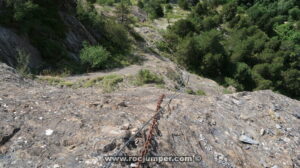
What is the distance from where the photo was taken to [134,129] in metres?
5.11

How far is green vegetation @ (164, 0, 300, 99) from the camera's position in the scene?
24.9 m

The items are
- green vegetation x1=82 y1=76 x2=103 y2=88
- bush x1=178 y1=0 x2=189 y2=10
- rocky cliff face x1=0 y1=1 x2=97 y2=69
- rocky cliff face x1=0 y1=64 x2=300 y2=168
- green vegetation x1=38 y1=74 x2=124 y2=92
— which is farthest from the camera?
bush x1=178 y1=0 x2=189 y2=10

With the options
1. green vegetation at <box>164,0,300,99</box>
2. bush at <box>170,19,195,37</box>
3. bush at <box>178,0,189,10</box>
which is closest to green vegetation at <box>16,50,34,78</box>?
green vegetation at <box>164,0,300,99</box>

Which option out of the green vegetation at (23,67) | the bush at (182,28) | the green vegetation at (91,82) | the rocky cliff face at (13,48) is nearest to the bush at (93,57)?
the rocky cliff face at (13,48)

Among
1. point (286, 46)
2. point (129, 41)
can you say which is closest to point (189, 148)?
point (129, 41)

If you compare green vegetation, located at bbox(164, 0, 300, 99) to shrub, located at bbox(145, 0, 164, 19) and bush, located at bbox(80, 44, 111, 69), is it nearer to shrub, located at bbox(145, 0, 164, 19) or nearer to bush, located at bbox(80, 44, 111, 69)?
shrub, located at bbox(145, 0, 164, 19)

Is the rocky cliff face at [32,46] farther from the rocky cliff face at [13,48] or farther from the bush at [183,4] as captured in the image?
the bush at [183,4]

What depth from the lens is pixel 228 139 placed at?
591cm

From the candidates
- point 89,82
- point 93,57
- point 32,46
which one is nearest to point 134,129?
point 89,82

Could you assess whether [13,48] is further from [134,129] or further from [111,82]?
[134,129]

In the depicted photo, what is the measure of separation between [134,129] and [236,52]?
2711 centimetres

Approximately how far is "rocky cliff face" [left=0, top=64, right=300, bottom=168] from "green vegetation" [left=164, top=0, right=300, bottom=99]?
17.1m

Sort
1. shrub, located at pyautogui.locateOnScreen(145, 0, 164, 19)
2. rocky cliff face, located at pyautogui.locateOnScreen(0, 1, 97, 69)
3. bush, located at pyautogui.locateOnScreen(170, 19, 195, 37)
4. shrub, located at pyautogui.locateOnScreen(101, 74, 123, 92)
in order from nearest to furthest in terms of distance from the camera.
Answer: shrub, located at pyautogui.locateOnScreen(101, 74, 123, 92) → rocky cliff face, located at pyautogui.locateOnScreen(0, 1, 97, 69) → bush, located at pyautogui.locateOnScreen(170, 19, 195, 37) → shrub, located at pyautogui.locateOnScreen(145, 0, 164, 19)

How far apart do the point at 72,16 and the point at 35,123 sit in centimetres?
1533
